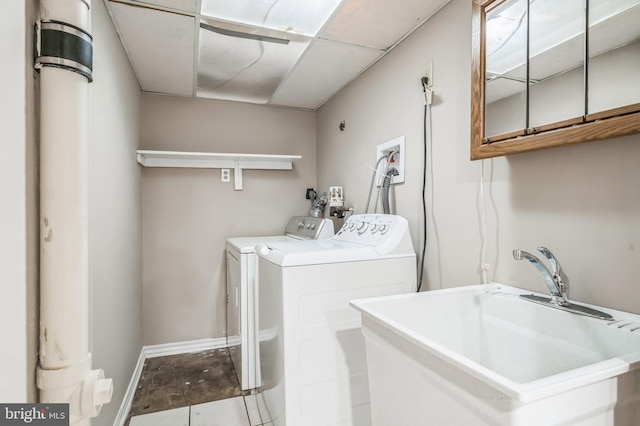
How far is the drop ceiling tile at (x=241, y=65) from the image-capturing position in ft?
6.43

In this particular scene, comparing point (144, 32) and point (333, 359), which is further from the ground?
point (144, 32)

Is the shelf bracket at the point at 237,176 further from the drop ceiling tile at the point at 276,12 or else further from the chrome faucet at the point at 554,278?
the chrome faucet at the point at 554,278

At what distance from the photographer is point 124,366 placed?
6.32 feet

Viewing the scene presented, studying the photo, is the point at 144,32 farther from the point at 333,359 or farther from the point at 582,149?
the point at 582,149

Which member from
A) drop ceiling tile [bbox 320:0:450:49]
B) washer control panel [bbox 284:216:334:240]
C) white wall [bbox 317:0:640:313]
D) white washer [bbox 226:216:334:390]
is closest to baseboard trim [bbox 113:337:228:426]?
white washer [bbox 226:216:334:390]

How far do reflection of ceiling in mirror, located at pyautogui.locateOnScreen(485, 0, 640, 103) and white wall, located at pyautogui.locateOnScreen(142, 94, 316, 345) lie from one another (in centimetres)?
214

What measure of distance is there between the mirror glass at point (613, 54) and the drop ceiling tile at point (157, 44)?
174cm

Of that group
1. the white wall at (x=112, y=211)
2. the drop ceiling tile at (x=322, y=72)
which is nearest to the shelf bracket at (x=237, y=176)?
the drop ceiling tile at (x=322, y=72)

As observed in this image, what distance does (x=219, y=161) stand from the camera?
284 centimetres

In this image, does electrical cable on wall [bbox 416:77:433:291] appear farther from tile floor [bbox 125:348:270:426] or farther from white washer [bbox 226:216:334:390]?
tile floor [bbox 125:348:270:426]

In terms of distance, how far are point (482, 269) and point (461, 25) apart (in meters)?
1.12

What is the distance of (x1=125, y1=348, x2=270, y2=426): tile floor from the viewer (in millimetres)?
1876

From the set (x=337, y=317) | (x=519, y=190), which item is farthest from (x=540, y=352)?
(x=337, y=317)
